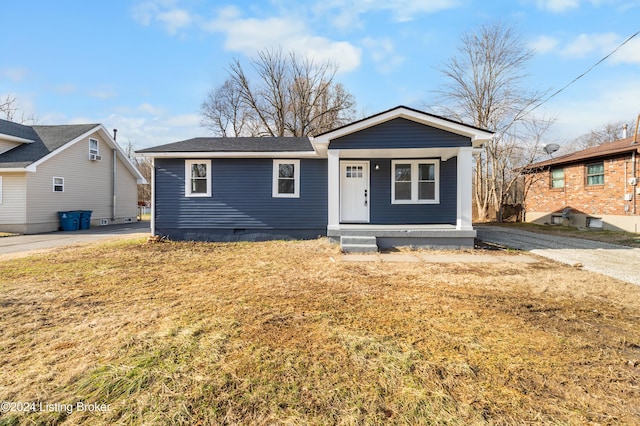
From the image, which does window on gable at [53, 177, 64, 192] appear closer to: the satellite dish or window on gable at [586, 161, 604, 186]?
window on gable at [586, 161, 604, 186]

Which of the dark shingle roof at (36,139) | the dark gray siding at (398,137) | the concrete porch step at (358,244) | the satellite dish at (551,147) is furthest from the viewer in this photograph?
the satellite dish at (551,147)

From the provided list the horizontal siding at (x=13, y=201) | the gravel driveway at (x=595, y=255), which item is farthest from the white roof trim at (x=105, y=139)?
the gravel driveway at (x=595, y=255)

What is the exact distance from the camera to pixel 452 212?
9.93 m

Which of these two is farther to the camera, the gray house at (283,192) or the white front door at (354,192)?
the white front door at (354,192)

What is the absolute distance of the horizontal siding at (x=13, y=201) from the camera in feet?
41.7

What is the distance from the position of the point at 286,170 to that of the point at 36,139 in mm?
14959

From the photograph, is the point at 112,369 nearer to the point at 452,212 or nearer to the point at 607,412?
the point at 607,412

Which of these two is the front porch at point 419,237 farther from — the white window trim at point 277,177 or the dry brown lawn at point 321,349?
the dry brown lawn at point 321,349

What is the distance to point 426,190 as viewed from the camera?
10.0 m

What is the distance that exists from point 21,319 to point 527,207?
22.4 m

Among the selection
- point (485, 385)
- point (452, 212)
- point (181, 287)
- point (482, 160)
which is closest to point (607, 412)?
point (485, 385)

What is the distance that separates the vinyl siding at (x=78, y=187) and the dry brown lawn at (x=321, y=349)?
11.7m

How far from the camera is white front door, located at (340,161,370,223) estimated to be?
10.1 metres

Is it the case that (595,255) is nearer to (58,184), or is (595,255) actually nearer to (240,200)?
(240,200)
